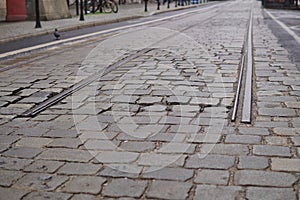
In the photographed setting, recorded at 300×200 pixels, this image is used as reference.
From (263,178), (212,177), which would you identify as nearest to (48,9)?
(212,177)

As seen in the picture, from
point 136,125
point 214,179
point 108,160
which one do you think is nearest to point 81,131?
point 136,125

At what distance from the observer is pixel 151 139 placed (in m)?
3.78

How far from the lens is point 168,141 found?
12.2ft

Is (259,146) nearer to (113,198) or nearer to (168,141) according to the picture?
(168,141)

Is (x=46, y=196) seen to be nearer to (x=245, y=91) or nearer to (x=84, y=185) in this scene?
(x=84, y=185)

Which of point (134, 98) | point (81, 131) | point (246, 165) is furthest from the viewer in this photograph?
point (134, 98)

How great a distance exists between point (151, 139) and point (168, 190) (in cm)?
101

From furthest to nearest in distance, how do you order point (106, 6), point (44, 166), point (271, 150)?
point (106, 6) < point (271, 150) < point (44, 166)

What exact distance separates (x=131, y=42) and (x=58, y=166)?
8.08 meters

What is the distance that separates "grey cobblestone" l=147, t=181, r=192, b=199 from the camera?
2723mm

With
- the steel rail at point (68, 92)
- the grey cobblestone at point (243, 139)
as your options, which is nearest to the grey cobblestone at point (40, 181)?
the grey cobblestone at point (243, 139)

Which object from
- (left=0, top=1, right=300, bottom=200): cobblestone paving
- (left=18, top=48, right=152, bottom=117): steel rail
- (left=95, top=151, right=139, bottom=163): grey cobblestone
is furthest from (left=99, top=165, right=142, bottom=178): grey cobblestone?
(left=18, top=48, right=152, bottom=117): steel rail

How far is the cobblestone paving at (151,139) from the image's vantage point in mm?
2867

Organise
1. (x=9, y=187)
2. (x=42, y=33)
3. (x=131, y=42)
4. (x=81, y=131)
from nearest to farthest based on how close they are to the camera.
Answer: (x=9, y=187) < (x=81, y=131) < (x=131, y=42) < (x=42, y=33)
